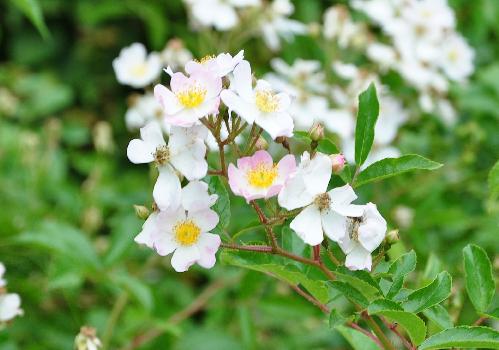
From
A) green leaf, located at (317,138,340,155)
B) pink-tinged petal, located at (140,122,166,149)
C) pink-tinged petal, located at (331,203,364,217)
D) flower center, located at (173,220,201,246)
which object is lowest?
pink-tinged petal, located at (331,203,364,217)

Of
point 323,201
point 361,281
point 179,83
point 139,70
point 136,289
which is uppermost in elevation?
point 139,70

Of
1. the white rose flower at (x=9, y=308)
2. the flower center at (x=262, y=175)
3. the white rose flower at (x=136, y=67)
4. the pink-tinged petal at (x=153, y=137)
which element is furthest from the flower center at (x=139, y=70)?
the flower center at (x=262, y=175)

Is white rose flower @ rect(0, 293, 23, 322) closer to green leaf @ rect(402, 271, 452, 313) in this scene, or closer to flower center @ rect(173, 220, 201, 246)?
flower center @ rect(173, 220, 201, 246)

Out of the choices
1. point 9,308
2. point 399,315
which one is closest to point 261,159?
point 399,315

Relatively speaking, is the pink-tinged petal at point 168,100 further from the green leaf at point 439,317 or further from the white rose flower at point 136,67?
the white rose flower at point 136,67

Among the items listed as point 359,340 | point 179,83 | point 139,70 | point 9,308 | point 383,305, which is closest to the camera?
point 383,305

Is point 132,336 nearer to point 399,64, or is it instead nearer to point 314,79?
point 314,79

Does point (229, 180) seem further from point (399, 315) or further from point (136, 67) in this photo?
point (136, 67)

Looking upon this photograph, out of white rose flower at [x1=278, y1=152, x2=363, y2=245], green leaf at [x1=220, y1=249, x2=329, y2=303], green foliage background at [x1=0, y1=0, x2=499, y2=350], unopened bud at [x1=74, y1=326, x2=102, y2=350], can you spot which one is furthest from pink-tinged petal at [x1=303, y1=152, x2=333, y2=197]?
unopened bud at [x1=74, y1=326, x2=102, y2=350]
